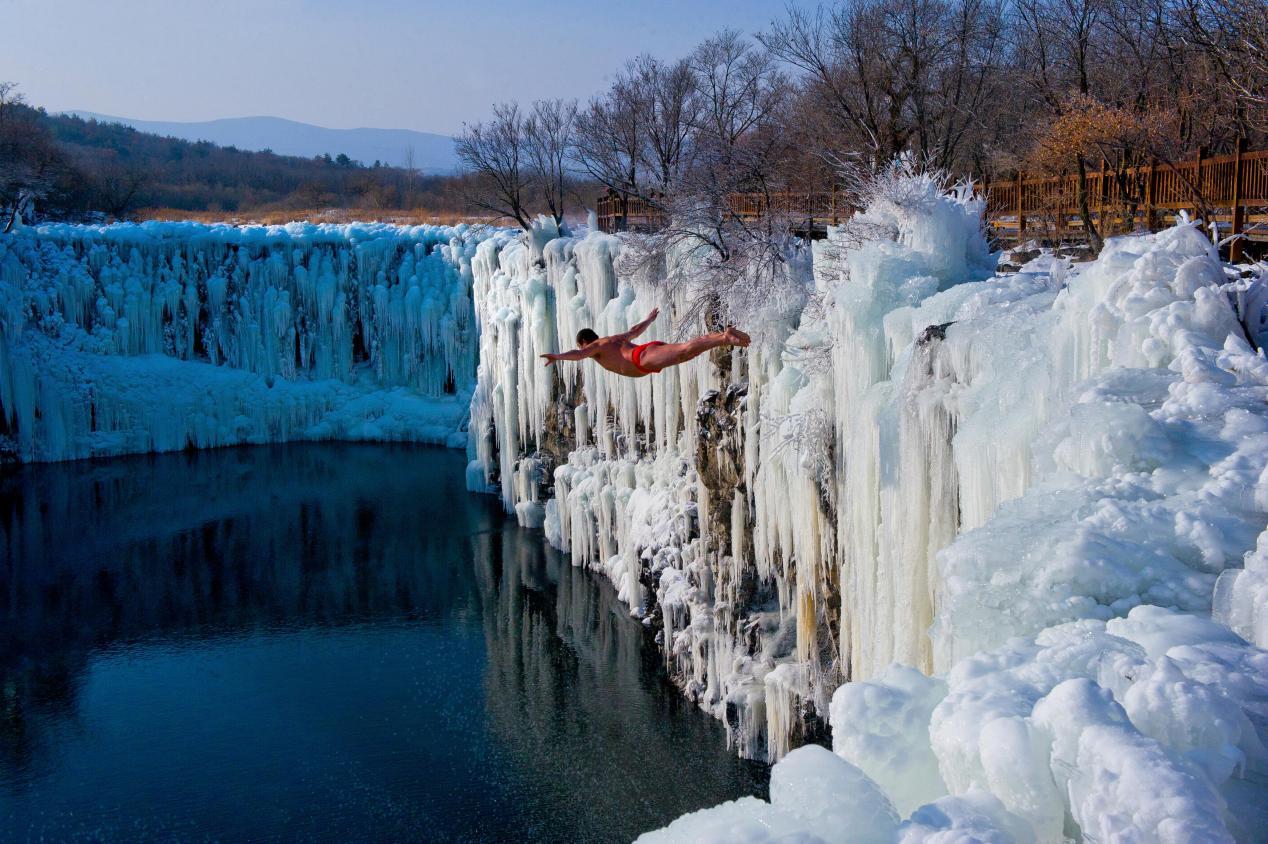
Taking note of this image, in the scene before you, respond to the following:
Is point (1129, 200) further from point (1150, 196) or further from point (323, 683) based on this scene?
point (323, 683)

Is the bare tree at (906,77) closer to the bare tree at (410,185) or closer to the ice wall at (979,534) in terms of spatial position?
the ice wall at (979,534)

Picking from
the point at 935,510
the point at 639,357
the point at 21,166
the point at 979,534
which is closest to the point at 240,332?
the point at 21,166

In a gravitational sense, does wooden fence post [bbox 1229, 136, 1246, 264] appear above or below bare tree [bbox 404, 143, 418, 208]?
below

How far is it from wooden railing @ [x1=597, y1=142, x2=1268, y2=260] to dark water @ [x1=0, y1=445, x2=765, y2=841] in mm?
6896

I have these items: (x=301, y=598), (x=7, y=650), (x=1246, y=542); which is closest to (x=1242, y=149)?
(x=1246, y=542)

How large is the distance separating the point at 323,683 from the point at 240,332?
17.4 m

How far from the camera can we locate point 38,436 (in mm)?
27031

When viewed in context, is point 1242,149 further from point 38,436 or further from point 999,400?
point 38,436

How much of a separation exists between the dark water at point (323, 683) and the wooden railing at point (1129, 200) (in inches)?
272

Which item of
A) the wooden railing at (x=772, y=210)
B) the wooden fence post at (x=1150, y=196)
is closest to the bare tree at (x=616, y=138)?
the wooden railing at (x=772, y=210)

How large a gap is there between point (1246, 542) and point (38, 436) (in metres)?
28.4

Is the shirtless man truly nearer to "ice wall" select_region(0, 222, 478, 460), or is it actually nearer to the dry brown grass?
"ice wall" select_region(0, 222, 478, 460)

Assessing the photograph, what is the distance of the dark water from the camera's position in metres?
10.8

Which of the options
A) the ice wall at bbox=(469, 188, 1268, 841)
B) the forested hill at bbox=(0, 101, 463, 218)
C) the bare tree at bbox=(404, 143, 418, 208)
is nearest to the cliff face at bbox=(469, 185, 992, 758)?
the ice wall at bbox=(469, 188, 1268, 841)
